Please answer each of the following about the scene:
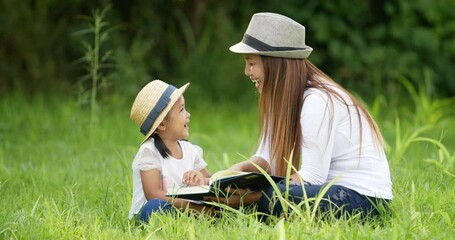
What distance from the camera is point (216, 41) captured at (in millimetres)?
10719

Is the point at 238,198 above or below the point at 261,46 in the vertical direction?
below

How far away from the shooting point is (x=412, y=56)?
420 inches

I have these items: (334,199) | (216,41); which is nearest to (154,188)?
(334,199)

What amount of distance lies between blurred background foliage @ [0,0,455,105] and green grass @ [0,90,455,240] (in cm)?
47

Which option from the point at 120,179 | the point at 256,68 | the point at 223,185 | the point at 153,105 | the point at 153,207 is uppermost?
the point at 256,68

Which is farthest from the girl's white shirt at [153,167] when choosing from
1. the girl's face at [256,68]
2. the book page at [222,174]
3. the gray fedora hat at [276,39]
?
the gray fedora hat at [276,39]

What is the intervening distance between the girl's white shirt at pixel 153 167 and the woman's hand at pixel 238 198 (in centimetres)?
26

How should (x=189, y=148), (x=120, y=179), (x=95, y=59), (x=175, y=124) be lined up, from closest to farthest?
(x=175, y=124) → (x=189, y=148) → (x=120, y=179) → (x=95, y=59)

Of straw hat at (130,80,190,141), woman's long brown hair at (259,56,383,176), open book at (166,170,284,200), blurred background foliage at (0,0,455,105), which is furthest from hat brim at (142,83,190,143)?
blurred background foliage at (0,0,455,105)

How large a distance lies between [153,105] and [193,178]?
1.41 ft

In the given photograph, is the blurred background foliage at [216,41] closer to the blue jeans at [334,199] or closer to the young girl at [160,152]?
the young girl at [160,152]

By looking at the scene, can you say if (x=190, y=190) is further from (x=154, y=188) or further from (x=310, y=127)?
(x=310, y=127)

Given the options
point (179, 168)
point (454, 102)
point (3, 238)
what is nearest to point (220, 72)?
point (454, 102)

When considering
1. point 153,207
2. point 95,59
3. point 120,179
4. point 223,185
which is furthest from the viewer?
point 95,59
